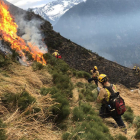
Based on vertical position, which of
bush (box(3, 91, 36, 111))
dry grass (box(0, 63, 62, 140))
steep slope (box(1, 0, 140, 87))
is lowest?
dry grass (box(0, 63, 62, 140))

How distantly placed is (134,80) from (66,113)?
13.8m

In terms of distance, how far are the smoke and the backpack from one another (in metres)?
11.2

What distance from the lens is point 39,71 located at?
7.14 m

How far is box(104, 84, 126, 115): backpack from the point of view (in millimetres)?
4410

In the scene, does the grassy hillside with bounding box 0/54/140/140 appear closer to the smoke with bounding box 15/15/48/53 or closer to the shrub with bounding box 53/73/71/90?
the shrub with bounding box 53/73/71/90

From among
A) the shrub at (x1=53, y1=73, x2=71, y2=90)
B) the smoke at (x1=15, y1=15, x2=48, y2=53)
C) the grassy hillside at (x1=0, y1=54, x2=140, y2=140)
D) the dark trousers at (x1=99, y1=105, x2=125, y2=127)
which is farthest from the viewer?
the smoke at (x1=15, y1=15, x2=48, y2=53)

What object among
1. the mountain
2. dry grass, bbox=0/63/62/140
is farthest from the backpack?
dry grass, bbox=0/63/62/140

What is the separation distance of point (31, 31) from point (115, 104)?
49.8ft

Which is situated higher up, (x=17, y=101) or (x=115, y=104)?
(x=115, y=104)

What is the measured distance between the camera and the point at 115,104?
4422 millimetres

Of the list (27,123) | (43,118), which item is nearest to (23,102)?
(43,118)

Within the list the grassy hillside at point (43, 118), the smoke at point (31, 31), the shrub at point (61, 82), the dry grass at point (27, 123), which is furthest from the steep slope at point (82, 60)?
the dry grass at point (27, 123)

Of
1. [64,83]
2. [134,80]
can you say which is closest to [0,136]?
[64,83]

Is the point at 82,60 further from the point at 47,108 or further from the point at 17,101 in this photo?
the point at 17,101
